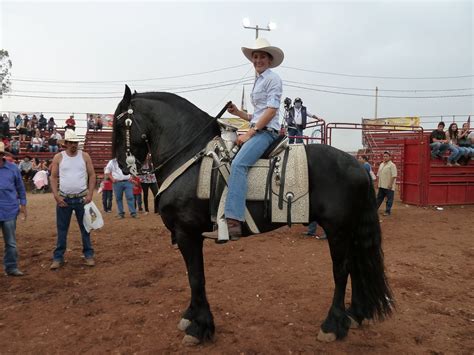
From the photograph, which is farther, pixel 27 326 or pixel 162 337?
pixel 27 326

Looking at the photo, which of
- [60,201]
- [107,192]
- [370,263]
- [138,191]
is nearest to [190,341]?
[370,263]

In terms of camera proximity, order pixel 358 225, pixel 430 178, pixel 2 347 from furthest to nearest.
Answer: pixel 430 178 → pixel 358 225 → pixel 2 347

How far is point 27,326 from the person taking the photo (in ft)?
12.7

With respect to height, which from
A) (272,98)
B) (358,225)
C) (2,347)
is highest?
(272,98)

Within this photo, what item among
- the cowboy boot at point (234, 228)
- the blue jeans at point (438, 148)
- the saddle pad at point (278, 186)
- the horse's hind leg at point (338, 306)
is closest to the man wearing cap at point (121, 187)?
the saddle pad at point (278, 186)

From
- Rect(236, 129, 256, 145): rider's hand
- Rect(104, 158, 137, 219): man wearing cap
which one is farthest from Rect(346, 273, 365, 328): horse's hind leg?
Rect(104, 158, 137, 219): man wearing cap

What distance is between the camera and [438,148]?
1205 centimetres

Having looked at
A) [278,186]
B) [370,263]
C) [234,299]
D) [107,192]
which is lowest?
[234,299]

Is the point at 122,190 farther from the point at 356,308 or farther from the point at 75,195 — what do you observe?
the point at 356,308

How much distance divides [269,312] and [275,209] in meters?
1.45

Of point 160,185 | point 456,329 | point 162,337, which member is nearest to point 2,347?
point 162,337

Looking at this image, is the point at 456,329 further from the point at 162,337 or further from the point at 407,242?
the point at 407,242

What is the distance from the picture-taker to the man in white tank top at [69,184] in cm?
570

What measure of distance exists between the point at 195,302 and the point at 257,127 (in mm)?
1981
